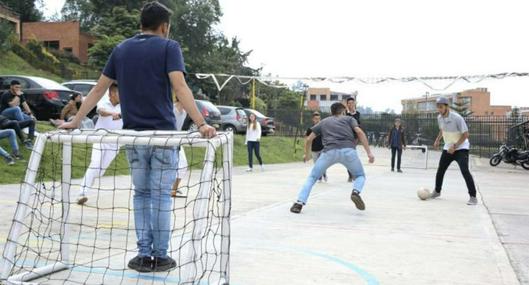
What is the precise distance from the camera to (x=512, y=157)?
67.1 feet

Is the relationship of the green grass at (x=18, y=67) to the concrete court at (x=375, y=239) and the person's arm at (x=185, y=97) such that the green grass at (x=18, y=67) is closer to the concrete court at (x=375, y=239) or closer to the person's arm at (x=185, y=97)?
the concrete court at (x=375, y=239)

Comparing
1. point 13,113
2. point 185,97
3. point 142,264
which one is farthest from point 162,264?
point 13,113

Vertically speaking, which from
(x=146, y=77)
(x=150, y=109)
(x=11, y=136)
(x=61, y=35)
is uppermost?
(x=61, y=35)

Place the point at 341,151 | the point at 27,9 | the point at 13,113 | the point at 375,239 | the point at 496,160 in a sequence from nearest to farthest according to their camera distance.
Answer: the point at 375,239
the point at 341,151
the point at 13,113
the point at 496,160
the point at 27,9

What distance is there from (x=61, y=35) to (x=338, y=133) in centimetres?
4501

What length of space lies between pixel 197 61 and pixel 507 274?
42.1 metres

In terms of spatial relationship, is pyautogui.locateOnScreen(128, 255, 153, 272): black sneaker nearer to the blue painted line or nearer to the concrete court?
the concrete court

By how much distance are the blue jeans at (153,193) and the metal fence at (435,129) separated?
19842 mm

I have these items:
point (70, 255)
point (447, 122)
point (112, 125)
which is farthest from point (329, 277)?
point (447, 122)

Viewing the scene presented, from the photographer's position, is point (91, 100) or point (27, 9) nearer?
point (91, 100)

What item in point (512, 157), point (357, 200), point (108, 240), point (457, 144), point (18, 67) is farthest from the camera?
point (18, 67)

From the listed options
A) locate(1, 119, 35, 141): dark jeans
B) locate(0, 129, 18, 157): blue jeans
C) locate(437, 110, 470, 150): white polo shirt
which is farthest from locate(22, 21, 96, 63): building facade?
locate(437, 110, 470, 150): white polo shirt

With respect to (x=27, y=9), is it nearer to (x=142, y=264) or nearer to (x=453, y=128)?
(x=453, y=128)

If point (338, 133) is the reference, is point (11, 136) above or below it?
below
